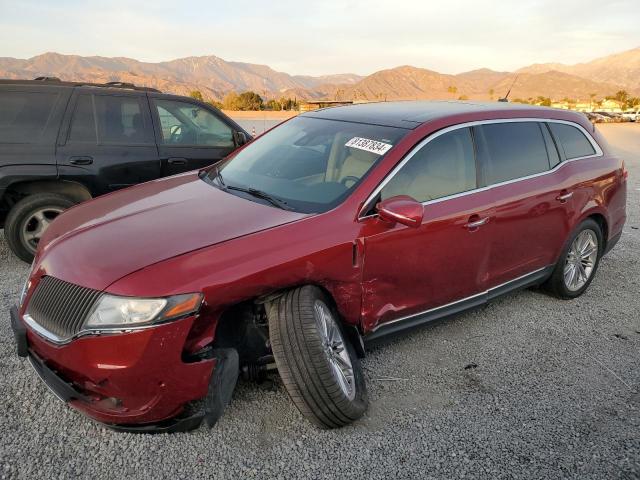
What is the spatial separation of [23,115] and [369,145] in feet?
12.0

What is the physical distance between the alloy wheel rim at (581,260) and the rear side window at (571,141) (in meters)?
0.69

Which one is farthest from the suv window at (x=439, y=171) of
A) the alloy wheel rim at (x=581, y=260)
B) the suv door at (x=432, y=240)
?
the alloy wheel rim at (x=581, y=260)

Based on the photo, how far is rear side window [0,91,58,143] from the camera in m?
4.94

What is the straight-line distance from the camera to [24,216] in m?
4.95

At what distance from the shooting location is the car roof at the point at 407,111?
139 inches

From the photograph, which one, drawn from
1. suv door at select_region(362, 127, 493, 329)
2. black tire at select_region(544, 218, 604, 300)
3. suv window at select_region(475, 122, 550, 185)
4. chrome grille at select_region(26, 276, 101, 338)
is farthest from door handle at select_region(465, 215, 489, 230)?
chrome grille at select_region(26, 276, 101, 338)

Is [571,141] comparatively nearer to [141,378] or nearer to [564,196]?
[564,196]

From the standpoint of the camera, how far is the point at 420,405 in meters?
3.01

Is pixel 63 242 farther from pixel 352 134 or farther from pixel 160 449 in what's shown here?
pixel 352 134

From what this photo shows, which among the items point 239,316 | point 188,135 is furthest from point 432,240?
point 188,135

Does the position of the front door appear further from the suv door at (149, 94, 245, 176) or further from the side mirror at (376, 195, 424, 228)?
the side mirror at (376, 195, 424, 228)

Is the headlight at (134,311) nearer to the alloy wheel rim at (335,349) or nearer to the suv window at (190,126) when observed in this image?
the alloy wheel rim at (335,349)

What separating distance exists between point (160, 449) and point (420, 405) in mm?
1454

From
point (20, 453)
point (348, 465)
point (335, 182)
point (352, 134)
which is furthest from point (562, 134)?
point (20, 453)
